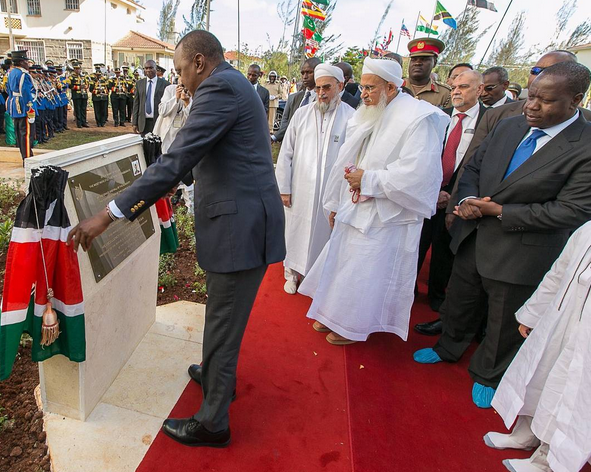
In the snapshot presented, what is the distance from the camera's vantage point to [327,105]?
3467mm

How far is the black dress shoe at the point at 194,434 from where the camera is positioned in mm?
1971

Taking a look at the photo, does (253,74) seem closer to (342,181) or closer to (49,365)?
(342,181)

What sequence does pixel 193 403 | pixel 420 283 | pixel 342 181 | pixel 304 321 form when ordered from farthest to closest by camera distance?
pixel 420 283, pixel 304 321, pixel 342 181, pixel 193 403

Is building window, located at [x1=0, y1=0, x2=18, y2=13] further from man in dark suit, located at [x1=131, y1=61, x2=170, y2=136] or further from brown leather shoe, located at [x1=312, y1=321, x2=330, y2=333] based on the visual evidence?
brown leather shoe, located at [x1=312, y1=321, x2=330, y2=333]

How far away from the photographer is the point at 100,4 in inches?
1174

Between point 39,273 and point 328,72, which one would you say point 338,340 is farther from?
point 328,72

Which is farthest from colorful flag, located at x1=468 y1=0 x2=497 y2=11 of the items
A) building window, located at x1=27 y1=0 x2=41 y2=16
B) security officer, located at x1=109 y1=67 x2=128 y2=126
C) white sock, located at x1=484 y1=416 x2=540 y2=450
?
building window, located at x1=27 y1=0 x2=41 y2=16

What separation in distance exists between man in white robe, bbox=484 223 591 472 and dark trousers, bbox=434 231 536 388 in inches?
11.7

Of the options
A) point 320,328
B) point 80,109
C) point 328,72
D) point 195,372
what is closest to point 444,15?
point 80,109

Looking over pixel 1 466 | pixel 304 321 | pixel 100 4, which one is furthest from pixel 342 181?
pixel 100 4

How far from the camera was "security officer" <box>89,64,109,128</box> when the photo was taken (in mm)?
12523

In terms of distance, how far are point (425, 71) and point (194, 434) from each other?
4.01m

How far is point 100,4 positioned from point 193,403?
1418 inches

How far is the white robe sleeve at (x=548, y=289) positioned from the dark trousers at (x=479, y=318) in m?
0.35
